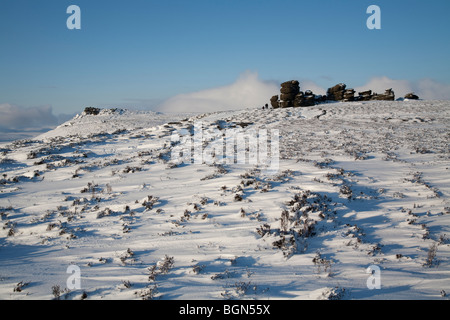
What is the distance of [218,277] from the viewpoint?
478cm

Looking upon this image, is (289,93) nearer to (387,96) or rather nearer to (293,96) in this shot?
(293,96)

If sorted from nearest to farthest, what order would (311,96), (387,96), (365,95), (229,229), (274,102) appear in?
(229,229), (311,96), (274,102), (387,96), (365,95)

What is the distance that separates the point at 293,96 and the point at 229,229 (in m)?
54.3

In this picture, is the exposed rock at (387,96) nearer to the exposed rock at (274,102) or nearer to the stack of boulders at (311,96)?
the stack of boulders at (311,96)

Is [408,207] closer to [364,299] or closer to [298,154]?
[364,299]

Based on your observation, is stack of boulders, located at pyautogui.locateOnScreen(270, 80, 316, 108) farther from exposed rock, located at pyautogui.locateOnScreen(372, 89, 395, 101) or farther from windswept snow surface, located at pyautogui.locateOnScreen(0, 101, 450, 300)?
windswept snow surface, located at pyautogui.locateOnScreen(0, 101, 450, 300)

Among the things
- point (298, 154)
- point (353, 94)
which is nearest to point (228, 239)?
point (298, 154)

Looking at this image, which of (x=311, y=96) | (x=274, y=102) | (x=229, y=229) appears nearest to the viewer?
(x=229, y=229)

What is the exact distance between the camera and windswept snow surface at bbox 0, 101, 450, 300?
4.55m

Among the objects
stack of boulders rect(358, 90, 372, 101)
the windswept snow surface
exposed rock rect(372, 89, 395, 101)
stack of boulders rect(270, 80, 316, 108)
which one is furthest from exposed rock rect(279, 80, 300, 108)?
the windswept snow surface

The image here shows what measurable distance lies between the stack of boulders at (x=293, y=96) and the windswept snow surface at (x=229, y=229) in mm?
43012

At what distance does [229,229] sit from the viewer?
673 cm

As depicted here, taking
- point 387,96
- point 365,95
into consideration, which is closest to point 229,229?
point 387,96

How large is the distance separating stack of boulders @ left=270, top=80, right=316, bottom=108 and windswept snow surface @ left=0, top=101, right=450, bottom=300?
141 ft
